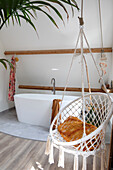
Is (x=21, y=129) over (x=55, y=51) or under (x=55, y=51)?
under

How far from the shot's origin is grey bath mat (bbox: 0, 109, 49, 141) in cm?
278

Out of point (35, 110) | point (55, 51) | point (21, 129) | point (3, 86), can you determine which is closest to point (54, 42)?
point (55, 51)

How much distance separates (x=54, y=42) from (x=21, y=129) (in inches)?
90.9

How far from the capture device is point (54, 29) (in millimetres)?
3412

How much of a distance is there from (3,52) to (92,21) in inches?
116

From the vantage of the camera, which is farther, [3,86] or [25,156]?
[3,86]

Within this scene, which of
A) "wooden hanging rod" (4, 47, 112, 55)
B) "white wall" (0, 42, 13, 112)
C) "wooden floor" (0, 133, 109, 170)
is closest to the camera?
"wooden floor" (0, 133, 109, 170)

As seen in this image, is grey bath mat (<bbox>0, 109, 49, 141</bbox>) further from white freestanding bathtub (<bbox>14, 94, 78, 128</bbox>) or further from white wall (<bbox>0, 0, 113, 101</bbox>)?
white wall (<bbox>0, 0, 113, 101</bbox>)

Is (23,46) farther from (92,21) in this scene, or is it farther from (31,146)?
(31,146)

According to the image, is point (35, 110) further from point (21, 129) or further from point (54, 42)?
point (54, 42)

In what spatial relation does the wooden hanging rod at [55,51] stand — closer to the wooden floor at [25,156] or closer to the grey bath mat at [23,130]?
the grey bath mat at [23,130]

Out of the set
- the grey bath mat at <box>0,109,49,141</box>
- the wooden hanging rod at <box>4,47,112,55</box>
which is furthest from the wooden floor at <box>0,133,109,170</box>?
the wooden hanging rod at <box>4,47,112,55</box>

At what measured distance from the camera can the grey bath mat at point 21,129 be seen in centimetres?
278

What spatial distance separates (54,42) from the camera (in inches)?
148
